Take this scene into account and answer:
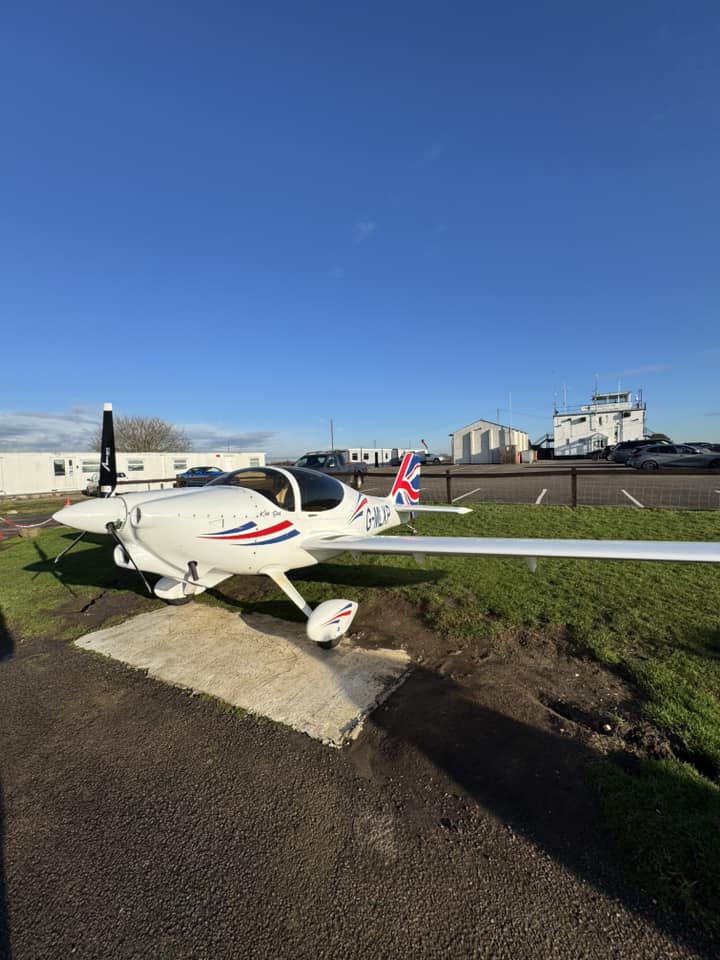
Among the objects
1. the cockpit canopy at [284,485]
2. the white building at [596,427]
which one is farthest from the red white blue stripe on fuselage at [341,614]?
the white building at [596,427]

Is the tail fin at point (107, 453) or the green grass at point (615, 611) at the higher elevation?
the tail fin at point (107, 453)

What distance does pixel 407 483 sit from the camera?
8.62 m

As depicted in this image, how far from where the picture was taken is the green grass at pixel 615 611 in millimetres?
1986

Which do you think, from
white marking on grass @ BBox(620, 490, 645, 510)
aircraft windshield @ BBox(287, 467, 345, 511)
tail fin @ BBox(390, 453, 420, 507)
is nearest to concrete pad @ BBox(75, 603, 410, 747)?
aircraft windshield @ BBox(287, 467, 345, 511)

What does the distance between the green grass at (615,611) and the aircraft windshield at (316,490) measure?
1.41m

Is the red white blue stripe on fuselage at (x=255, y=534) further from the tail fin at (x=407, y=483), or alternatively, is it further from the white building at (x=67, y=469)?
the white building at (x=67, y=469)

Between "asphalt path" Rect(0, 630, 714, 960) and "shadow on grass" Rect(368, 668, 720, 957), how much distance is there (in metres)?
0.02

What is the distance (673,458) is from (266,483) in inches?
1096

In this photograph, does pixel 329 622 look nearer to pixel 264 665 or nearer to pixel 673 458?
pixel 264 665

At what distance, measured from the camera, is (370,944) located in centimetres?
165

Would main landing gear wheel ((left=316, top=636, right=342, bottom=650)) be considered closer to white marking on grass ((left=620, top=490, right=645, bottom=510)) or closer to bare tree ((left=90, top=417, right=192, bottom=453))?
white marking on grass ((left=620, top=490, right=645, bottom=510))

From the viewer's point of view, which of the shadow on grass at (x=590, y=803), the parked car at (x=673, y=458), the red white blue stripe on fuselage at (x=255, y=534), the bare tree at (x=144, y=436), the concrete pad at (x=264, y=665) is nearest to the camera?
the shadow on grass at (x=590, y=803)

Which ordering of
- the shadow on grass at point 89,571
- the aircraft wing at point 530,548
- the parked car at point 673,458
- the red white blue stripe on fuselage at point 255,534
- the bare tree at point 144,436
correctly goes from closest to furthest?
the aircraft wing at point 530,548 → the red white blue stripe on fuselage at point 255,534 → the shadow on grass at point 89,571 → the parked car at point 673,458 → the bare tree at point 144,436

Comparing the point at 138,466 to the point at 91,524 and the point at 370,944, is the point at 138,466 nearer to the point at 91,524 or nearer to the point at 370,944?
the point at 91,524
